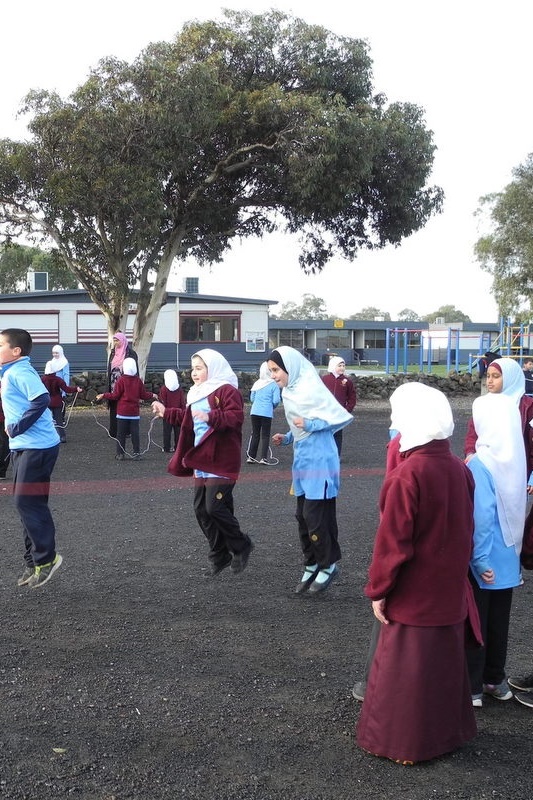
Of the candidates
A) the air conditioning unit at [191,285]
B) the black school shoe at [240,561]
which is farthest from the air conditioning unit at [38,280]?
the black school shoe at [240,561]

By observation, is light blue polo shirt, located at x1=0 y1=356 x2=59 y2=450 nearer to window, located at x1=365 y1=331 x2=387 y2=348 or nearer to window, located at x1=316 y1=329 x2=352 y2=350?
window, located at x1=316 y1=329 x2=352 y2=350

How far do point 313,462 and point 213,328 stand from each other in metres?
26.1

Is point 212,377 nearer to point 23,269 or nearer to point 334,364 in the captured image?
point 334,364

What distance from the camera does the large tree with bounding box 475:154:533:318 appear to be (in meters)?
33.6

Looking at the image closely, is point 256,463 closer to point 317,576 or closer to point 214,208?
point 317,576

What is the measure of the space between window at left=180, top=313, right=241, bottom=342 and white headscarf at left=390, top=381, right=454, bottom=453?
28.3m

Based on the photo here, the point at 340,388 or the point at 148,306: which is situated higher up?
the point at 148,306

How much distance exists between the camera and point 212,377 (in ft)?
20.9

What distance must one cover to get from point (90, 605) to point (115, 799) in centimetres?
248

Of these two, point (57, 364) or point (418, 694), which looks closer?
point (418, 694)

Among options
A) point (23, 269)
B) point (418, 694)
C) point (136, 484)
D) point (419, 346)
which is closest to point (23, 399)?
point (418, 694)

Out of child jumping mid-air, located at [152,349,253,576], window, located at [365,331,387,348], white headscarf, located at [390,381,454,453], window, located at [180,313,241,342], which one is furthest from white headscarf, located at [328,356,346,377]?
window, located at [365,331,387,348]

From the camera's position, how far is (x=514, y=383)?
6566mm

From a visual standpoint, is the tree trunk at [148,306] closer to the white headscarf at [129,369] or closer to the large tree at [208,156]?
the large tree at [208,156]
